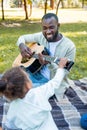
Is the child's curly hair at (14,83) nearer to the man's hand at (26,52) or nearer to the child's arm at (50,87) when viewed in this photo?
the child's arm at (50,87)

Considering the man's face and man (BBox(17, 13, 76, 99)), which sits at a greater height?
the man's face

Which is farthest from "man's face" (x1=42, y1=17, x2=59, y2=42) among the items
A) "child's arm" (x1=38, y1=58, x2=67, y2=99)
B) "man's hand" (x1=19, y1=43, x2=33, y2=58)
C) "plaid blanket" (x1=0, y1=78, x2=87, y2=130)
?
"child's arm" (x1=38, y1=58, x2=67, y2=99)

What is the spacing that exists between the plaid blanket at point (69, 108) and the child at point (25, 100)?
105cm

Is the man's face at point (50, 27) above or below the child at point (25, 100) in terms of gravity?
above

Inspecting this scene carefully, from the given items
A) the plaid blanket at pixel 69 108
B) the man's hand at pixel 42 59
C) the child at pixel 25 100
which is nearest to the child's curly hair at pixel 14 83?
the child at pixel 25 100

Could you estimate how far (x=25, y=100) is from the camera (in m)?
3.20

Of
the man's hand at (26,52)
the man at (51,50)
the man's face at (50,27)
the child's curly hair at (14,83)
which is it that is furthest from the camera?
the man's hand at (26,52)

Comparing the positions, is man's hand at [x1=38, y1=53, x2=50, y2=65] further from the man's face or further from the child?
the child

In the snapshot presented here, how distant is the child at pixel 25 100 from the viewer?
10.2ft

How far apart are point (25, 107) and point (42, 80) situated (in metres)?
1.55

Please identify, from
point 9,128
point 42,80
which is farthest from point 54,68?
point 9,128

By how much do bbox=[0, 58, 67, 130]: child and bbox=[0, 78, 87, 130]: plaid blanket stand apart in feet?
3.44

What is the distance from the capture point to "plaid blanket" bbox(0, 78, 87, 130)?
4.45m

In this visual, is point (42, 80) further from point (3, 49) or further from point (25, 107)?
point (3, 49)
